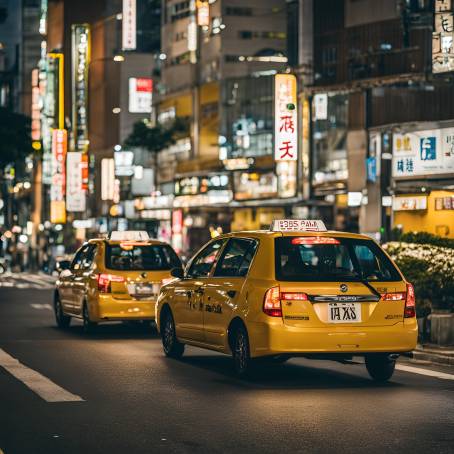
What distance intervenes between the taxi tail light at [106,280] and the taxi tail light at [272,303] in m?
7.70

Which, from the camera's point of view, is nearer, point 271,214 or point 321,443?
point 321,443

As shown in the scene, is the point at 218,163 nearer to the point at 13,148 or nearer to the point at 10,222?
the point at 13,148

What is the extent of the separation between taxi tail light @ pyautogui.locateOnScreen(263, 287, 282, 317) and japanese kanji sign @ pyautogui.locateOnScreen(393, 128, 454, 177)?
23.7 meters

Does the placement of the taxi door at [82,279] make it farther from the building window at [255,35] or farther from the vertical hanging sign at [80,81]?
the vertical hanging sign at [80,81]

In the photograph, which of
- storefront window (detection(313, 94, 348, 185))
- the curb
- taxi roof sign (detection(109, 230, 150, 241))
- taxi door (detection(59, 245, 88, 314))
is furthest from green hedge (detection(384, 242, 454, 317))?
storefront window (detection(313, 94, 348, 185))

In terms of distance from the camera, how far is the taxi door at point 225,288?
14125 mm

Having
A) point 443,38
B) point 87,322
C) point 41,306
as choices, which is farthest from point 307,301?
point 443,38

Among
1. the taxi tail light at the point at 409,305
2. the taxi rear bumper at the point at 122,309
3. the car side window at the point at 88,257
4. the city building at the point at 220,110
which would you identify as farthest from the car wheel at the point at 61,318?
the city building at the point at 220,110

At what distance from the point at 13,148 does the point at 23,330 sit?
111 feet

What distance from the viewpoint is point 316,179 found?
2039 inches

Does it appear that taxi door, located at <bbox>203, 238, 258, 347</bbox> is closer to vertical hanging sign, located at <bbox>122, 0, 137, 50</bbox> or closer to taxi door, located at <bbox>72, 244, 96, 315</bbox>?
taxi door, located at <bbox>72, 244, 96, 315</bbox>

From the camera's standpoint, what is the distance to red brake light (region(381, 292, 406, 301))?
44.5ft

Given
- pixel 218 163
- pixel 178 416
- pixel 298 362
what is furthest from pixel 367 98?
pixel 178 416

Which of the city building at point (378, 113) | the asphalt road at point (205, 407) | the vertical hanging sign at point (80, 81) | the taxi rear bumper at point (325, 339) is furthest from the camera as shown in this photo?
the vertical hanging sign at point (80, 81)
